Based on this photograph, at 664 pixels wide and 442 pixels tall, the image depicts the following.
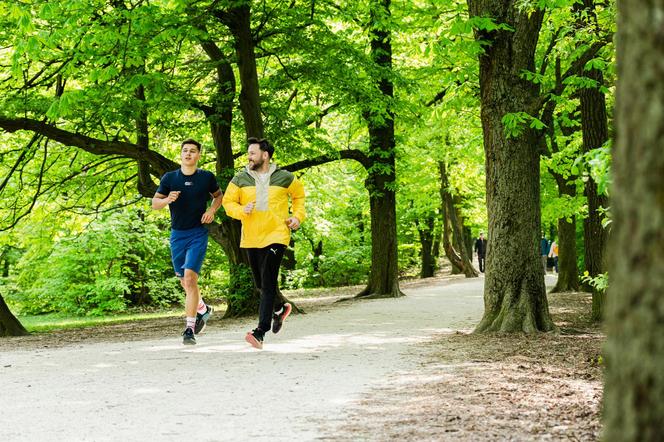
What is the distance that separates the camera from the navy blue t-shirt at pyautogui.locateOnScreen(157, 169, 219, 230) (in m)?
9.00

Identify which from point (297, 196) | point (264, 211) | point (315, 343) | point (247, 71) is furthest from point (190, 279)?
point (247, 71)

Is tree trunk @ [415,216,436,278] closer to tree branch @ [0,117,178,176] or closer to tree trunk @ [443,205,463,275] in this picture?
tree trunk @ [443,205,463,275]

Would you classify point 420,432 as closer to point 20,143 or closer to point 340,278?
point 20,143

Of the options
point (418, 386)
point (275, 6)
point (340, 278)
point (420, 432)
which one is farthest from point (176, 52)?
point (340, 278)

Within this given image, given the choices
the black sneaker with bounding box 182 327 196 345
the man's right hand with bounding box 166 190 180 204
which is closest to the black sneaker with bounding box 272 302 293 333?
the black sneaker with bounding box 182 327 196 345

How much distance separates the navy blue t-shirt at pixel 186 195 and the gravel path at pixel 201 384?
157 cm

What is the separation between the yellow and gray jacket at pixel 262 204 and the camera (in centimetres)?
851

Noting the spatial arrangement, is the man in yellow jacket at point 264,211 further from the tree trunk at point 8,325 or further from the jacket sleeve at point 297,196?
the tree trunk at point 8,325

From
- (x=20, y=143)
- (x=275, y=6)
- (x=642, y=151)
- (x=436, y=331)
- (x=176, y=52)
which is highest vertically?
(x=275, y=6)

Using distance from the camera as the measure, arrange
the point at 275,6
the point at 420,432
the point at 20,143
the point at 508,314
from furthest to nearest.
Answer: the point at 20,143 < the point at 275,6 < the point at 508,314 < the point at 420,432

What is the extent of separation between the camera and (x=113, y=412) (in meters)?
5.53

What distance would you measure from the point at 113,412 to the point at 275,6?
39.4ft

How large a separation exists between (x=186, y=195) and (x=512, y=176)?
4.40 meters

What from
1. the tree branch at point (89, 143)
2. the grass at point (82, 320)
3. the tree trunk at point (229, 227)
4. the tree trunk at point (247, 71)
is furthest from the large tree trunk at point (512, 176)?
the grass at point (82, 320)
